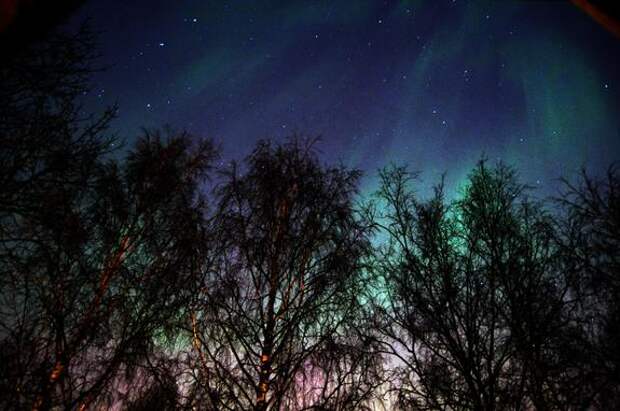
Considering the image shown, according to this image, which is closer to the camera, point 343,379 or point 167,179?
point 343,379

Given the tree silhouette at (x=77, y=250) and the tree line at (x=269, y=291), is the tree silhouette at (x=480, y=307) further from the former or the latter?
the tree silhouette at (x=77, y=250)

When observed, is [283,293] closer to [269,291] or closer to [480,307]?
[269,291]

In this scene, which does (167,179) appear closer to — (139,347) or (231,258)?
(231,258)

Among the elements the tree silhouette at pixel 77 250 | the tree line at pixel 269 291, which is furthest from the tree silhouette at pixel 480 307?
the tree silhouette at pixel 77 250

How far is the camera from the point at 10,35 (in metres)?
1.18

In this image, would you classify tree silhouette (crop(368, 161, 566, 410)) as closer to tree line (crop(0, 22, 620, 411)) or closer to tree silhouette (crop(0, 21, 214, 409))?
tree line (crop(0, 22, 620, 411))

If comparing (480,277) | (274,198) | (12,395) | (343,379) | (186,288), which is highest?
(274,198)

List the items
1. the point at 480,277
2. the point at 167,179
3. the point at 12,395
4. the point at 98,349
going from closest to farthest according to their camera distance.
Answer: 1. the point at 12,395
2. the point at 98,349
3. the point at 480,277
4. the point at 167,179

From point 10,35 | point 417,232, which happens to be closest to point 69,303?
point 10,35

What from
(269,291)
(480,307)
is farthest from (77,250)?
(480,307)

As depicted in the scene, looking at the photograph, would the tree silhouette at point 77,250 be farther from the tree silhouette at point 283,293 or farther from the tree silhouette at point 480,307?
the tree silhouette at point 480,307

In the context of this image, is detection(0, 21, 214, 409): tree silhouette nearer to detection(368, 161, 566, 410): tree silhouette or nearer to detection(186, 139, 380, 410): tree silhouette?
detection(186, 139, 380, 410): tree silhouette

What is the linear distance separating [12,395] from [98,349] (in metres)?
1.71

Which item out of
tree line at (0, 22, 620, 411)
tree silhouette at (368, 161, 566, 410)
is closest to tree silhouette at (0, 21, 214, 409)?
tree line at (0, 22, 620, 411)
